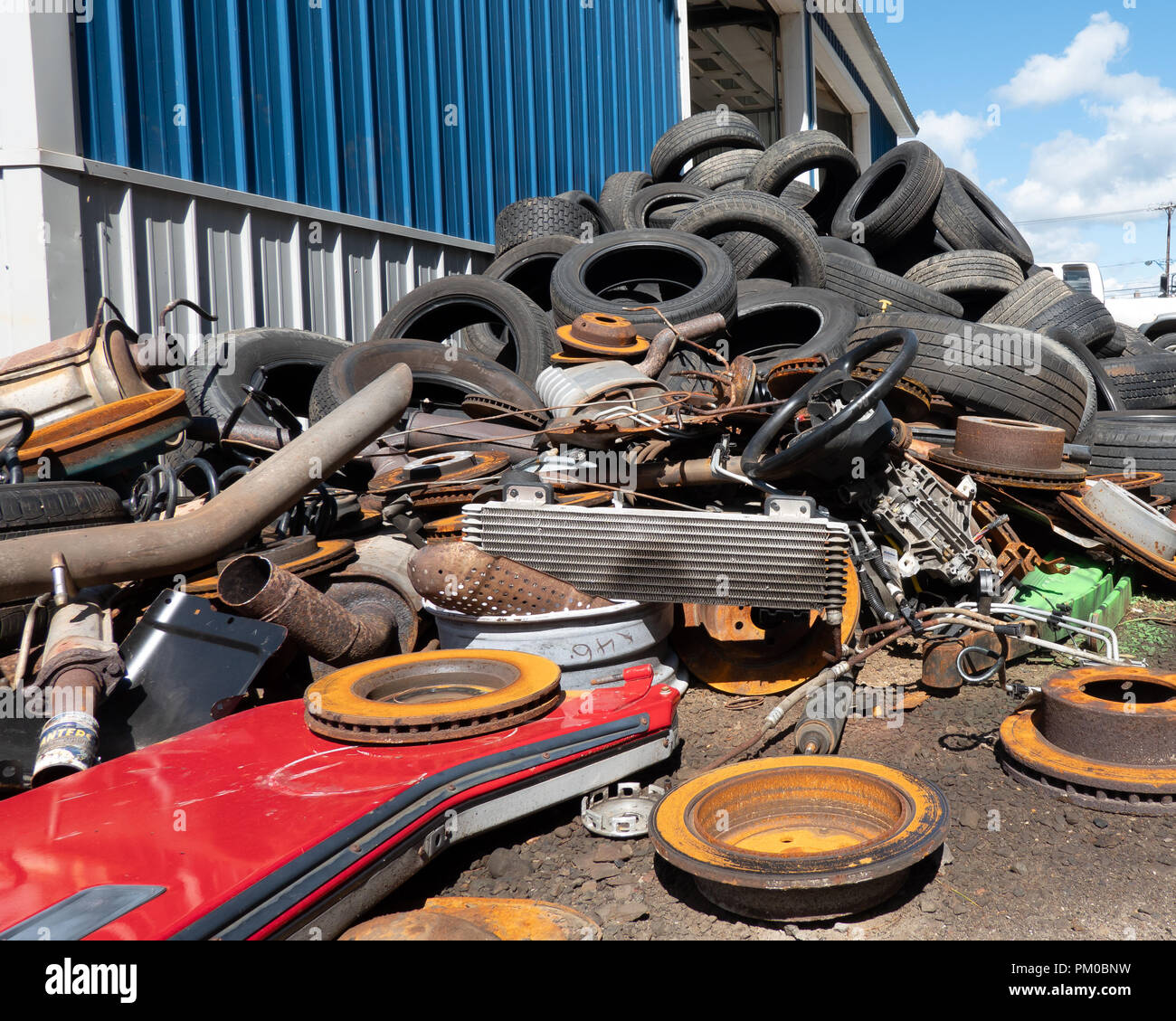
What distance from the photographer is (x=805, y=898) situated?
1581mm

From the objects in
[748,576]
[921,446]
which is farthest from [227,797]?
[921,446]

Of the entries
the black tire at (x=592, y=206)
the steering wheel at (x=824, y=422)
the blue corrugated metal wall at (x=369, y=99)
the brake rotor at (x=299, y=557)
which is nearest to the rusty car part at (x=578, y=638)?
the brake rotor at (x=299, y=557)

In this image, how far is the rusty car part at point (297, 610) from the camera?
234cm

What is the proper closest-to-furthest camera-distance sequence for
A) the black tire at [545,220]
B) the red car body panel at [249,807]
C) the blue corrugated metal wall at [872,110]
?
the red car body panel at [249,807] < the black tire at [545,220] < the blue corrugated metal wall at [872,110]

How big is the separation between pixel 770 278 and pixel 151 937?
18.0 feet

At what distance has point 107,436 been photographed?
291 centimetres

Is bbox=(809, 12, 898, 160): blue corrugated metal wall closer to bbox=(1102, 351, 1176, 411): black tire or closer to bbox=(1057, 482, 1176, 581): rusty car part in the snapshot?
bbox=(1102, 351, 1176, 411): black tire

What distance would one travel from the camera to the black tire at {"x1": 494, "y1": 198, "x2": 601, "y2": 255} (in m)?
6.34

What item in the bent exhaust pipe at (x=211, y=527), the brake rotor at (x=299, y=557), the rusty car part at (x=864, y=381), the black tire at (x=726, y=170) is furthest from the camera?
the black tire at (x=726, y=170)

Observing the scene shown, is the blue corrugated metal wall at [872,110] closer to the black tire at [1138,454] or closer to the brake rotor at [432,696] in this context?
the black tire at [1138,454]

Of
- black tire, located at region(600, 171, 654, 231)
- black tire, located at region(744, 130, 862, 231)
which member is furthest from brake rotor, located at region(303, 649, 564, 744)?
black tire, located at region(744, 130, 862, 231)

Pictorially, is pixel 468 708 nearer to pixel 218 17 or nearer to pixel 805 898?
pixel 805 898

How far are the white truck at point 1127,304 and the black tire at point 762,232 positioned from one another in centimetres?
286

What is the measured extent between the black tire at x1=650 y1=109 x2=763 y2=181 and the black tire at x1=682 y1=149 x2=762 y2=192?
0.47ft
